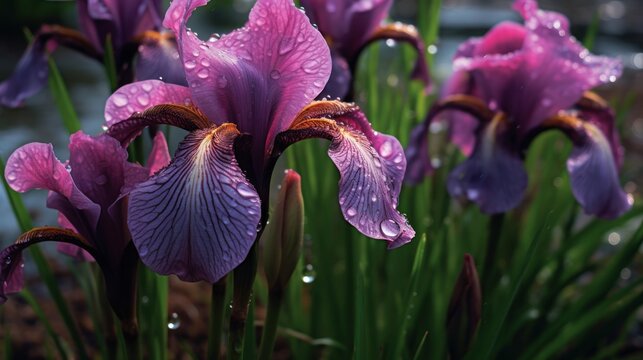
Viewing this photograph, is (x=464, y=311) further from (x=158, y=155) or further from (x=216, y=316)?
(x=158, y=155)

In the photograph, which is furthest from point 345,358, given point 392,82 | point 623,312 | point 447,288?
point 392,82

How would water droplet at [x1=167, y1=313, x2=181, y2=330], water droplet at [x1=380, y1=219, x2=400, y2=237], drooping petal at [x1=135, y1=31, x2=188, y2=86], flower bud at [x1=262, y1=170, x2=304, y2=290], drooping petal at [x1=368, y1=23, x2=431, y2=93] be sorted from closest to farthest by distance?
water droplet at [x1=380, y1=219, x2=400, y2=237]
flower bud at [x1=262, y1=170, x2=304, y2=290]
water droplet at [x1=167, y1=313, x2=181, y2=330]
drooping petal at [x1=135, y1=31, x2=188, y2=86]
drooping petal at [x1=368, y1=23, x2=431, y2=93]

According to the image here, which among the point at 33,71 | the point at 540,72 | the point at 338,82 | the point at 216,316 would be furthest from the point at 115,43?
the point at 540,72

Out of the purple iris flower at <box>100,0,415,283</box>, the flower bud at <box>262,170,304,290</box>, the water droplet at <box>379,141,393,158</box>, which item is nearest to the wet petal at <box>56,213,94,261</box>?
the purple iris flower at <box>100,0,415,283</box>

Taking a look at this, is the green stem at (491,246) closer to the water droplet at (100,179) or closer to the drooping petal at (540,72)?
the drooping petal at (540,72)

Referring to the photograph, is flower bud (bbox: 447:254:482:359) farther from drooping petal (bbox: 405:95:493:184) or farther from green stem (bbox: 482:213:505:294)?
drooping petal (bbox: 405:95:493:184)

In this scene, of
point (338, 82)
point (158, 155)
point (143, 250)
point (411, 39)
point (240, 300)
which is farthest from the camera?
point (411, 39)

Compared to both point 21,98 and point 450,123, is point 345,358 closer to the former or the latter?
point 450,123
